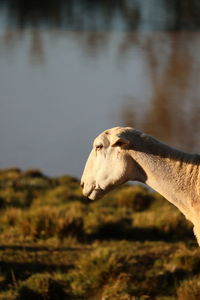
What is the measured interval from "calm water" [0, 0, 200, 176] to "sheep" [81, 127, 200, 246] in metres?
11.4

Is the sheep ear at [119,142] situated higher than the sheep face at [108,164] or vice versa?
the sheep ear at [119,142]

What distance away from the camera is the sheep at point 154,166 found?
4996mm

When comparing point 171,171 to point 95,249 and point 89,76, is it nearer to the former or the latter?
point 95,249

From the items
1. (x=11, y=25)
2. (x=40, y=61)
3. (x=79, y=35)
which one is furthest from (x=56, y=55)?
(x=11, y=25)

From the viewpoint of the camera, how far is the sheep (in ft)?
16.4

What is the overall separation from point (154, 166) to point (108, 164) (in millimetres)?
349

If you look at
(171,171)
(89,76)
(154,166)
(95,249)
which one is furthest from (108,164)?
(89,76)

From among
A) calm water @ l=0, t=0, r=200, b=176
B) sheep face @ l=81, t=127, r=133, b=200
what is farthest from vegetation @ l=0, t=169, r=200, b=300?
calm water @ l=0, t=0, r=200, b=176

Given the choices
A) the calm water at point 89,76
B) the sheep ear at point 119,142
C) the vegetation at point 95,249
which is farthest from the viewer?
the calm water at point 89,76

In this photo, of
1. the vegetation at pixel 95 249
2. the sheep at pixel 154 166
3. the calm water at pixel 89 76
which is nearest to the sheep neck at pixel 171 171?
the sheep at pixel 154 166

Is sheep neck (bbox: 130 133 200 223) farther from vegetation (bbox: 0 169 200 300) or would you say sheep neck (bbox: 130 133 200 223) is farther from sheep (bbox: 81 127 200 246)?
vegetation (bbox: 0 169 200 300)

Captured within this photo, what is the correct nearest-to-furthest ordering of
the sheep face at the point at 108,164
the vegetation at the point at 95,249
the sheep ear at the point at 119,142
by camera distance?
the sheep ear at the point at 119,142, the sheep face at the point at 108,164, the vegetation at the point at 95,249

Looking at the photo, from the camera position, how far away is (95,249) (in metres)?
8.57

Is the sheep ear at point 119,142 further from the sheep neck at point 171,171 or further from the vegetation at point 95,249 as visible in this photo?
the vegetation at point 95,249
